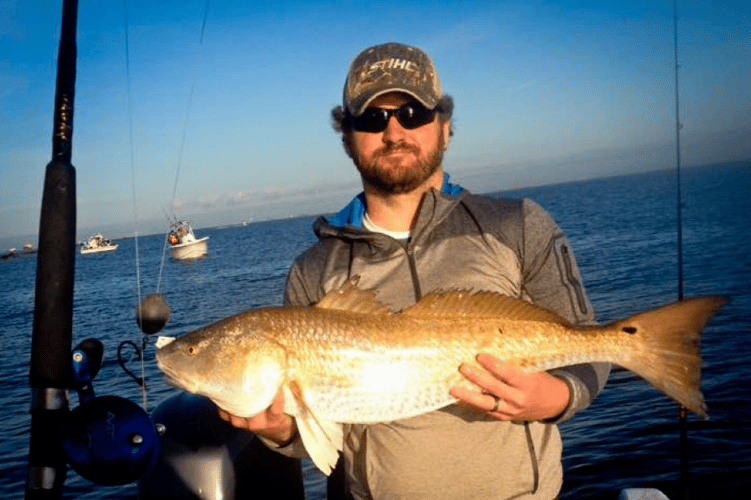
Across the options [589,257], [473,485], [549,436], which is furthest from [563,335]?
[589,257]

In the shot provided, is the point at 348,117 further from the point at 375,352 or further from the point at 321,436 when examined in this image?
the point at 321,436

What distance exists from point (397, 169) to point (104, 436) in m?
2.54

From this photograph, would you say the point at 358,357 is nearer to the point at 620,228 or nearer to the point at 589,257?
the point at 589,257

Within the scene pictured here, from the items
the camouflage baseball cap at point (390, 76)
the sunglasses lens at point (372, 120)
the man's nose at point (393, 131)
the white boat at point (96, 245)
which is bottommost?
the white boat at point (96, 245)

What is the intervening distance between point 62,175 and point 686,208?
58937 mm

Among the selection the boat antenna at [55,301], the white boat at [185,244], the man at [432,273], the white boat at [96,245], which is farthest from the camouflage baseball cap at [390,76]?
the white boat at [96,245]

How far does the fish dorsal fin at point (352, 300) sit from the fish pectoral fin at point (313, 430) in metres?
0.55

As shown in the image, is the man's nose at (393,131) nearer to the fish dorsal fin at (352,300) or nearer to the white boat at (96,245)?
the fish dorsal fin at (352,300)

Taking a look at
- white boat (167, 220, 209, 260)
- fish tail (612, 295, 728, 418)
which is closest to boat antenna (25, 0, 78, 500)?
fish tail (612, 295, 728, 418)

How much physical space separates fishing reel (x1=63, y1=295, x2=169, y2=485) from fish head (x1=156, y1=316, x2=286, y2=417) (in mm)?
406

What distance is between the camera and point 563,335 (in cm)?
327

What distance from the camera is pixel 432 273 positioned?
355 centimetres

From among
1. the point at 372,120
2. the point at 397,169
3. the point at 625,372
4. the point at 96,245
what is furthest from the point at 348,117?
the point at 96,245

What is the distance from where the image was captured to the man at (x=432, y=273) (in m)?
3.23
